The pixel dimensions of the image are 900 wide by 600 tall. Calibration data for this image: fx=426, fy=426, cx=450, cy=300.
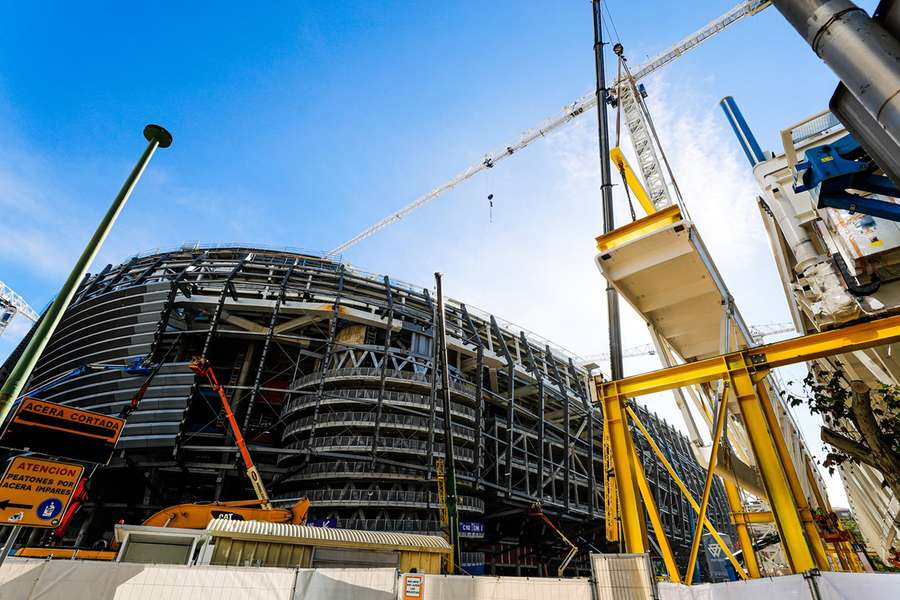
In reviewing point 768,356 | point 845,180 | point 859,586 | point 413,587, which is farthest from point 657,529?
point 845,180

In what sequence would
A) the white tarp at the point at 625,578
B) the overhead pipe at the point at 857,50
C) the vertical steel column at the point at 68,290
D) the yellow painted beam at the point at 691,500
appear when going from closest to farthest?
the overhead pipe at the point at 857,50 → the vertical steel column at the point at 68,290 → the white tarp at the point at 625,578 → the yellow painted beam at the point at 691,500

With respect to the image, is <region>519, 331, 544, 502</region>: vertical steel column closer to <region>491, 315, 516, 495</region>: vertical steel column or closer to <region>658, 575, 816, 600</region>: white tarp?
<region>491, 315, 516, 495</region>: vertical steel column

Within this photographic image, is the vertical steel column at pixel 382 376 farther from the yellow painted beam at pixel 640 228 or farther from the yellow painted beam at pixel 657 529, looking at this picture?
the yellow painted beam at pixel 640 228

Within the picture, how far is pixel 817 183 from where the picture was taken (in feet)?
15.1

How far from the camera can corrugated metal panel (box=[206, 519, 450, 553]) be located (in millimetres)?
15539

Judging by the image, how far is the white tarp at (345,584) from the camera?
9.29 meters

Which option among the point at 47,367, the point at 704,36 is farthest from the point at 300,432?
the point at 704,36

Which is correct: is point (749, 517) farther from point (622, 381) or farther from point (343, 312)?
point (343, 312)

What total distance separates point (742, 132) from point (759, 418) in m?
8.60

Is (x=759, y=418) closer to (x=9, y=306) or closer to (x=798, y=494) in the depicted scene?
(x=798, y=494)

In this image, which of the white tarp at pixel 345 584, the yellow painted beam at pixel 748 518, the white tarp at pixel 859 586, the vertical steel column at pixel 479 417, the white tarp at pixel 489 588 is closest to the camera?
the white tarp at pixel 859 586

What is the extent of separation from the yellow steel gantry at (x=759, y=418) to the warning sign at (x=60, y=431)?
850 cm

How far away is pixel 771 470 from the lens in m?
6.48

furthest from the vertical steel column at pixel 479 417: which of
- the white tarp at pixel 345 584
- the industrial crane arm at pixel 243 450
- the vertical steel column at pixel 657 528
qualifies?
the vertical steel column at pixel 657 528
